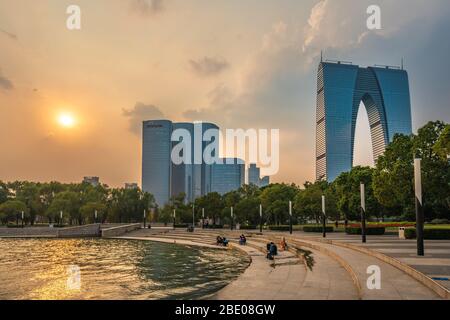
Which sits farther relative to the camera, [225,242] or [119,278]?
[225,242]

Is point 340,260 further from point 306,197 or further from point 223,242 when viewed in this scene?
point 306,197

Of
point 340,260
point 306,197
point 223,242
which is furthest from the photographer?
point 306,197

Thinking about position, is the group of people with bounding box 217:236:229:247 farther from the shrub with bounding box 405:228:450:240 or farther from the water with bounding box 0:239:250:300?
the shrub with bounding box 405:228:450:240

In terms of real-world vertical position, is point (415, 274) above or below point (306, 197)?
below

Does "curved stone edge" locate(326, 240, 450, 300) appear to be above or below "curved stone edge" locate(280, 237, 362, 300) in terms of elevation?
above

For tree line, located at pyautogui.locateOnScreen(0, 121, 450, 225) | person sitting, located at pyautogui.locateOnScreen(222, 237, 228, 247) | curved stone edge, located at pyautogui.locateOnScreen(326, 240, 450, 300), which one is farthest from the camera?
person sitting, located at pyautogui.locateOnScreen(222, 237, 228, 247)

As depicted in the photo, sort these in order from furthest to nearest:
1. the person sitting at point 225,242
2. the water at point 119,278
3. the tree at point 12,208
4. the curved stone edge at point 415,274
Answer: the tree at point 12,208 < the person sitting at point 225,242 < the water at point 119,278 < the curved stone edge at point 415,274

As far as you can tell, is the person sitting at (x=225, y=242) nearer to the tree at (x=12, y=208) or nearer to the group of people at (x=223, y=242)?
the group of people at (x=223, y=242)

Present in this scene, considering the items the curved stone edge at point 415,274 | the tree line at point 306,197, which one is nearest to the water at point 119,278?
the curved stone edge at point 415,274

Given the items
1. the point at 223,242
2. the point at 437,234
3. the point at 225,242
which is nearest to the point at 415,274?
the point at 437,234

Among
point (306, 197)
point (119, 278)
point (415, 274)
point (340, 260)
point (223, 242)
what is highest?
point (306, 197)

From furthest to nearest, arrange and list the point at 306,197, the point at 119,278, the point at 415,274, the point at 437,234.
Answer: the point at 306,197 → the point at 437,234 → the point at 119,278 → the point at 415,274

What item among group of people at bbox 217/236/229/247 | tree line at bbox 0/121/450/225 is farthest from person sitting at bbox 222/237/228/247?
tree line at bbox 0/121/450/225

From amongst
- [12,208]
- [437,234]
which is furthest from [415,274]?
[12,208]
